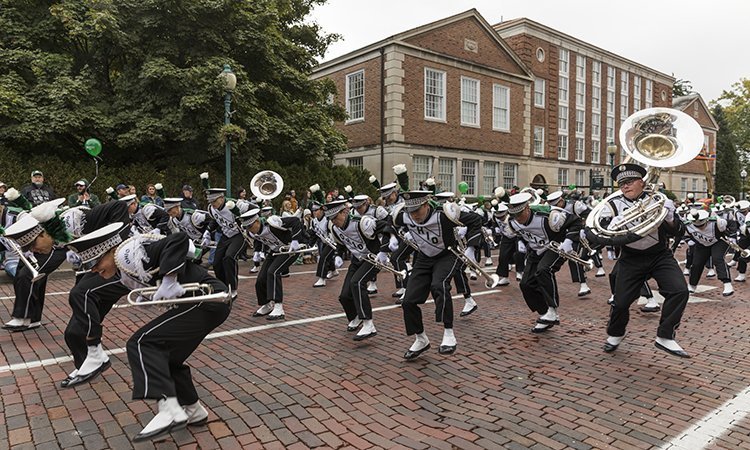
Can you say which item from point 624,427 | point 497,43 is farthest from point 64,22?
point 497,43

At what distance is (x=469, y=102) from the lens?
28.5 meters

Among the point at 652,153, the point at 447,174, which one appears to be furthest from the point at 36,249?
the point at 447,174

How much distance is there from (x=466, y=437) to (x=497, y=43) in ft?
94.2

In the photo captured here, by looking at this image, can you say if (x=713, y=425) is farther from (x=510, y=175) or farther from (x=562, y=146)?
(x=562, y=146)

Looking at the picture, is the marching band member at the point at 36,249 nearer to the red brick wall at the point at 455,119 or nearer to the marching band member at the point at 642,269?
the marching band member at the point at 642,269

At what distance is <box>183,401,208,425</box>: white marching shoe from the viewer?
13.9 ft

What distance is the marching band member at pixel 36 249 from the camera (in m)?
5.06

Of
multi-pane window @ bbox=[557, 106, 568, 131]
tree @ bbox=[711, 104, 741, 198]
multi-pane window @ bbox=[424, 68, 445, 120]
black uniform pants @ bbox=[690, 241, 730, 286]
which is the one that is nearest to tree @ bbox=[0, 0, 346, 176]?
multi-pane window @ bbox=[424, 68, 445, 120]

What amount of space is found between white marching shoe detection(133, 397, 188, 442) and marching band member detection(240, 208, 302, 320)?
4032mm

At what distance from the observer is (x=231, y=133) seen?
1376 cm

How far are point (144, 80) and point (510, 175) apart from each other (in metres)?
21.6

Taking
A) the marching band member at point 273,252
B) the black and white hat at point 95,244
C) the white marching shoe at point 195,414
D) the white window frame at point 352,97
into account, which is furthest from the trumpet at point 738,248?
the white window frame at point 352,97

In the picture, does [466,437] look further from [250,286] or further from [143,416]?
[250,286]

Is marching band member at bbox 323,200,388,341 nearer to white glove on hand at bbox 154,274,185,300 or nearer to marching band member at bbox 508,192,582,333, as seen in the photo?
marching band member at bbox 508,192,582,333
